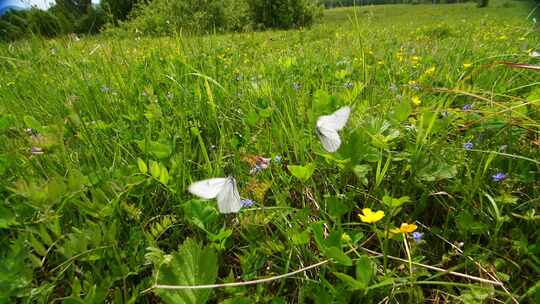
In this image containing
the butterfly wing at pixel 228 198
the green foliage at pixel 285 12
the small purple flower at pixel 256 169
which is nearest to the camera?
the butterfly wing at pixel 228 198

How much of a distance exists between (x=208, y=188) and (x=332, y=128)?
0.38m

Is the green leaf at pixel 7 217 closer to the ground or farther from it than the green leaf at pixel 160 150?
closer to the ground

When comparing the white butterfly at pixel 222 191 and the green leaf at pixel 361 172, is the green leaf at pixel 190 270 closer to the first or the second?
the white butterfly at pixel 222 191

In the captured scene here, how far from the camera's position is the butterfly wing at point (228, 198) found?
879 millimetres

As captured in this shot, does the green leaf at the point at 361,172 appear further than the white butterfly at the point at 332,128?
Yes

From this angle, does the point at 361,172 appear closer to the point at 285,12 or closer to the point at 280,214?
the point at 280,214

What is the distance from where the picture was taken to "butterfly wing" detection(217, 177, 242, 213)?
88 centimetres

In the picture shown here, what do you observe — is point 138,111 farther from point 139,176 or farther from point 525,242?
point 525,242

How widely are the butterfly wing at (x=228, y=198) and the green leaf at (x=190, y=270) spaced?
0.37 ft

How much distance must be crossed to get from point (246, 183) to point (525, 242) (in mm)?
795

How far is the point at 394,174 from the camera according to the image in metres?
1.22

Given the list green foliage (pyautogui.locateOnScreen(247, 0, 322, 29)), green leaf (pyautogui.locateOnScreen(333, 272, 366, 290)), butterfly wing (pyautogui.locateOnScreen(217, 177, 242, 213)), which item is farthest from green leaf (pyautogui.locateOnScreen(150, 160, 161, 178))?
green foliage (pyautogui.locateOnScreen(247, 0, 322, 29))

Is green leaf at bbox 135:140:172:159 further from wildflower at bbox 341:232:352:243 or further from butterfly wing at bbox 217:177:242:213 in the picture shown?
wildflower at bbox 341:232:352:243

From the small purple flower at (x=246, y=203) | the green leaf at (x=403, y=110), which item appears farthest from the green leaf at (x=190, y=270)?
the green leaf at (x=403, y=110)
